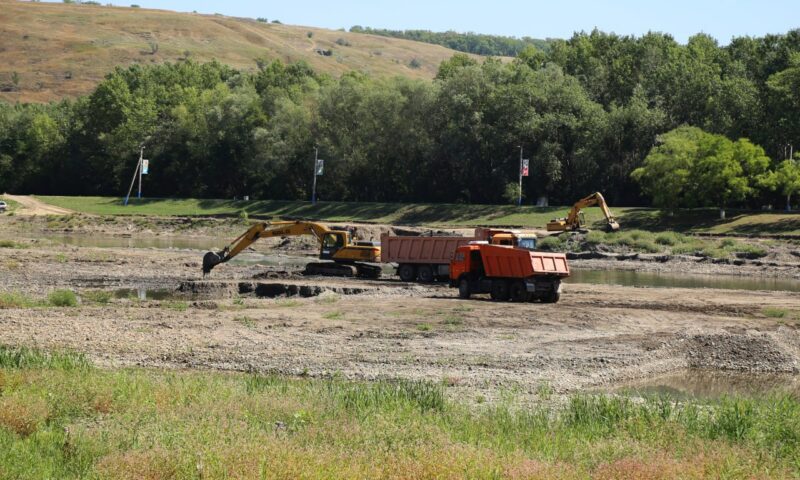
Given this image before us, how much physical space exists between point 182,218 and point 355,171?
1989 centimetres

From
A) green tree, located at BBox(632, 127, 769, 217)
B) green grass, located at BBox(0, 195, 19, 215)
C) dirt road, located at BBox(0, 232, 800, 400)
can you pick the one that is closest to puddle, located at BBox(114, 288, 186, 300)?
dirt road, located at BBox(0, 232, 800, 400)

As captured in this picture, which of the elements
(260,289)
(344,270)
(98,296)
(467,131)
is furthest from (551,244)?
(98,296)

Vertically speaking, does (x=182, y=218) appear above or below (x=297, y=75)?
below

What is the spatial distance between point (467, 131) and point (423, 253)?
181 feet

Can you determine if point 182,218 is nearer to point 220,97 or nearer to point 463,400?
point 220,97

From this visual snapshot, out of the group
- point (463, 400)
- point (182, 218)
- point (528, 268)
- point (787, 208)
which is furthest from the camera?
point (182, 218)

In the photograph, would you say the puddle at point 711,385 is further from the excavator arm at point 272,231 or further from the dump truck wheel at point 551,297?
the excavator arm at point 272,231

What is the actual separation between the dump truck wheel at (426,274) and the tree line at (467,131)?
38083 mm

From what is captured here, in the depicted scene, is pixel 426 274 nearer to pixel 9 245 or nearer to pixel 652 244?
pixel 652 244

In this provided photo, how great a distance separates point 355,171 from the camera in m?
111

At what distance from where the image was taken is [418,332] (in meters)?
29.0

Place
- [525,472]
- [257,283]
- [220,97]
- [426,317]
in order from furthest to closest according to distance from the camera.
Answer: [220,97], [257,283], [426,317], [525,472]

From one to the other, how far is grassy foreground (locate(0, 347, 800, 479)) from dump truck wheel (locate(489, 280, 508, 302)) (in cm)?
1906

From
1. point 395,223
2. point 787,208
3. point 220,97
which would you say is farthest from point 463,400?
point 220,97
